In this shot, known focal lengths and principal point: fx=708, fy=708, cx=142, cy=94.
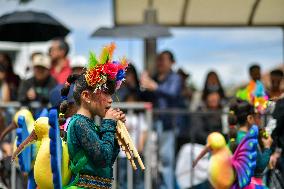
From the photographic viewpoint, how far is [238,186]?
5.64 m

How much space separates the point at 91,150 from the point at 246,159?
1557mm

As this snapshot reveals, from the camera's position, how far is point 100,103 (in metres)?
4.79

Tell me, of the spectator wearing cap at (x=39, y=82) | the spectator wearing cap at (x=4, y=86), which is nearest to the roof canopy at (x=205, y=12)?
the spectator wearing cap at (x=4, y=86)

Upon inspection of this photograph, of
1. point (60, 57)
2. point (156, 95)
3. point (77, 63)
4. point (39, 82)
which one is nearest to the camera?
point (77, 63)

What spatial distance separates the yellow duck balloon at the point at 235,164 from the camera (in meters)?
5.60

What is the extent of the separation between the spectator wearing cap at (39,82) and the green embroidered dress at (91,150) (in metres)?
3.20

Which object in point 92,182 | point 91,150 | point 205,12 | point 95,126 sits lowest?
point 92,182

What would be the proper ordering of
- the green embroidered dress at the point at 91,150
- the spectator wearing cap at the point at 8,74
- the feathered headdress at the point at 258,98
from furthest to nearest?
the spectator wearing cap at the point at 8,74
the feathered headdress at the point at 258,98
the green embroidered dress at the point at 91,150

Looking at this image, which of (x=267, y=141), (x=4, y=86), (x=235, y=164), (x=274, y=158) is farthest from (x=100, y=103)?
(x=4, y=86)

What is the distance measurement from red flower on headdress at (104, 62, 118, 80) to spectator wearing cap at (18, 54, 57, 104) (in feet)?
10.4

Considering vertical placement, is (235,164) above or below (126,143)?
below

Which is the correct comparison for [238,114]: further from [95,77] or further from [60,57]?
[60,57]

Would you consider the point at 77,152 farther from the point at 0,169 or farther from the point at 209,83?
the point at 209,83

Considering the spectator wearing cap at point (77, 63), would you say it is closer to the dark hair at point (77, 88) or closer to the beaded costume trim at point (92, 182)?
the dark hair at point (77, 88)
